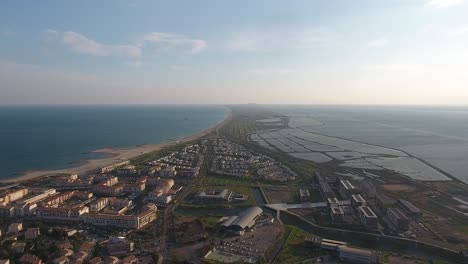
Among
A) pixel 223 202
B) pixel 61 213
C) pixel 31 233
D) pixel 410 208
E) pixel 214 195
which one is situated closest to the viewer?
pixel 31 233

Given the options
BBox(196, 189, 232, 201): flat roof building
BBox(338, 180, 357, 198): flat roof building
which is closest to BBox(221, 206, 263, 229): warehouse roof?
BBox(196, 189, 232, 201): flat roof building

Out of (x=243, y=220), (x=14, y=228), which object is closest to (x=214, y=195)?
(x=243, y=220)

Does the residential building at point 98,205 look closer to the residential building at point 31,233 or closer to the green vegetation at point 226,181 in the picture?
the residential building at point 31,233

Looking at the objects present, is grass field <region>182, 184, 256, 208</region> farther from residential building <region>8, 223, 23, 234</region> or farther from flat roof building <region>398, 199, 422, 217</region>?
flat roof building <region>398, 199, 422, 217</region>

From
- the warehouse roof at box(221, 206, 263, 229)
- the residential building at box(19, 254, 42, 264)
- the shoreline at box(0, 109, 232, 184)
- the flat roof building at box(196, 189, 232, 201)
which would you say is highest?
the warehouse roof at box(221, 206, 263, 229)

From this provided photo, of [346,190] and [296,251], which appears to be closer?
[296,251]

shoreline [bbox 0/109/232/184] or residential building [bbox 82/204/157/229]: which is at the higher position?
residential building [bbox 82/204/157/229]

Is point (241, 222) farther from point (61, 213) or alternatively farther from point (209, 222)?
point (61, 213)
